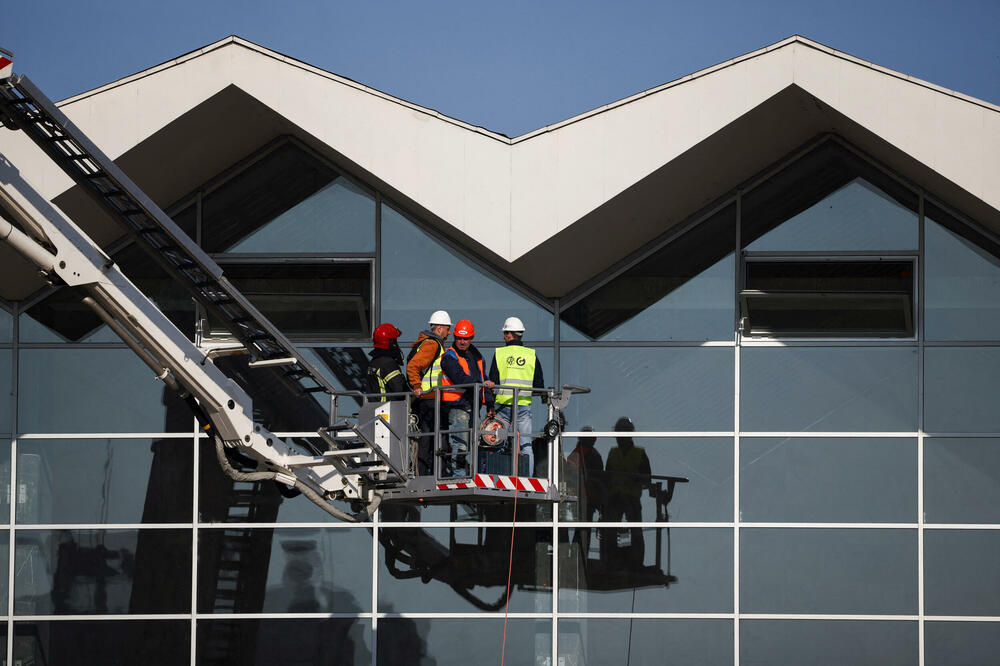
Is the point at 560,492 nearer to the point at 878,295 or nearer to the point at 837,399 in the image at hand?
the point at 837,399

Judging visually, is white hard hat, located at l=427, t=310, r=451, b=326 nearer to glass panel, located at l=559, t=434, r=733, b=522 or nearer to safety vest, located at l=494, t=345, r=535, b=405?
safety vest, located at l=494, t=345, r=535, b=405

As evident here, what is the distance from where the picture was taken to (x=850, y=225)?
16.9 meters

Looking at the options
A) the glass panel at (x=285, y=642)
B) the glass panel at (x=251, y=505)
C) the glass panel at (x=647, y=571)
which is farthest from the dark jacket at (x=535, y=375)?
the glass panel at (x=285, y=642)

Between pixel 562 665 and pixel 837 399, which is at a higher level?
pixel 837 399

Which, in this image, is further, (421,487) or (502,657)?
(502,657)

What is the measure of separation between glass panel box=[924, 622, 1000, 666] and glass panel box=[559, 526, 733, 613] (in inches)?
112

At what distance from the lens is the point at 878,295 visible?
1678 centimetres

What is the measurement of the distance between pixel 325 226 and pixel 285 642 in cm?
609

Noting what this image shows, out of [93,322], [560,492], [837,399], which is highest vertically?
[93,322]

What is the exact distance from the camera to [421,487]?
13977 mm

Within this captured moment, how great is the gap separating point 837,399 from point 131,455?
10311 mm

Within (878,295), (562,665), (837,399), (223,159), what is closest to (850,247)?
(878,295)

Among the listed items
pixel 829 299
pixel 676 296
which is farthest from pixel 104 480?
pixel 829 299

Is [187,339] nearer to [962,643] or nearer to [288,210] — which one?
[288,210]
